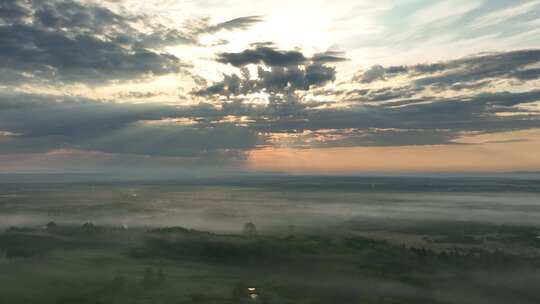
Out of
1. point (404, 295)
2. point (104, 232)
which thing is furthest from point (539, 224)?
point (104, 232)

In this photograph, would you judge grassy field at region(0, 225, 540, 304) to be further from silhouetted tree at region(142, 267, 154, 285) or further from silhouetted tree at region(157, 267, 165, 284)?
silhouetted tree at region(157, 267, 165, 284)

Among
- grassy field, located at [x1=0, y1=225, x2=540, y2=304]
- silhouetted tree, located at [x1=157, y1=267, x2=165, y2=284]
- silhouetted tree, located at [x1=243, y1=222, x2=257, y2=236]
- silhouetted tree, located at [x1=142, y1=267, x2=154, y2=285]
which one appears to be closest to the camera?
grassy field, located at [x1=0, y1=225, x2=540, y2=304]

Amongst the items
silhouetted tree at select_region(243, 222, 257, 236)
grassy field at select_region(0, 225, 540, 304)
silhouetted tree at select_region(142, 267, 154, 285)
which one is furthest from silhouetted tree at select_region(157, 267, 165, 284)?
silhouetted tree at select_region(243, 222, 257, 236)

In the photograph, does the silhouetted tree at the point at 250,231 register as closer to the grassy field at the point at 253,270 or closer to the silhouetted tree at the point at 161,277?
the grassy field at the point at 253,270

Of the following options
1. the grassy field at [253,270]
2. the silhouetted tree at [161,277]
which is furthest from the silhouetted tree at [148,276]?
the silhouetted tree at [161,277]

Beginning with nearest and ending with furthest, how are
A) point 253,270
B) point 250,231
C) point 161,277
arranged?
point 161,277 → point 253,270 → point 250,231

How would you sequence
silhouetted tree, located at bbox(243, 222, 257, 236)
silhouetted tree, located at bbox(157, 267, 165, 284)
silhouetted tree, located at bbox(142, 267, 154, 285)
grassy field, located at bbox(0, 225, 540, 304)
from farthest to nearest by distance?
silhouetted tree, located at bbox(243, 222, 257, 236), silhouetted tree, located at bbox(157, 267, 165, 284), silhouetted tree, located at bbox(142, 267, 154, 285), grassy field, located at bbox(0, 225, 540, 304)

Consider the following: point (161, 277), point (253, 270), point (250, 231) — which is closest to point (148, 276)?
point (161, 277)

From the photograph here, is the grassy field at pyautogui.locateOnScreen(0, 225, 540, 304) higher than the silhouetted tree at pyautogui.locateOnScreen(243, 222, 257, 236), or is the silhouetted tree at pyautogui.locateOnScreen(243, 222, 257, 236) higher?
the grassy field at pyautogui.locateOnScreen(0, 225, 540, 304)

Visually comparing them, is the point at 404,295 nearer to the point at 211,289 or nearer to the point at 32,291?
the point at 211,289

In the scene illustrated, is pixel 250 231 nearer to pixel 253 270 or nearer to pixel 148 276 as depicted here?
pixel 253 270

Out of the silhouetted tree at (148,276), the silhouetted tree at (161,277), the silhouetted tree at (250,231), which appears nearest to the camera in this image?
the silhouetted tree at (148,276)


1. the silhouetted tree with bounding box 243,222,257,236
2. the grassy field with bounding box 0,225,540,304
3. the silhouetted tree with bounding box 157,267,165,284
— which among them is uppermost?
the silhouetted tree with bounding box 157,267,165,284
